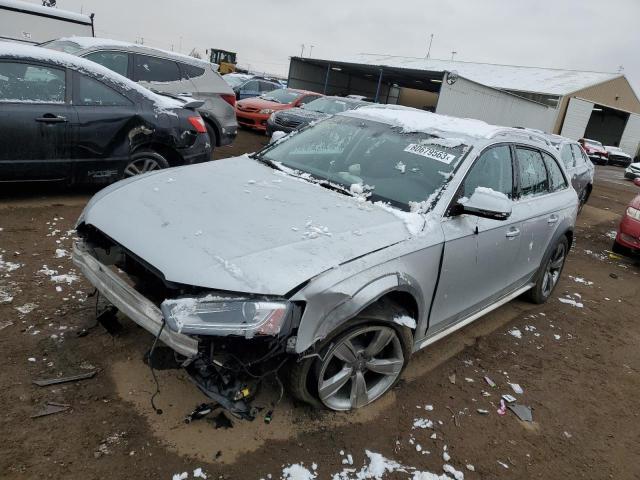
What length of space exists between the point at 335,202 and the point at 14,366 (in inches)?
83.7

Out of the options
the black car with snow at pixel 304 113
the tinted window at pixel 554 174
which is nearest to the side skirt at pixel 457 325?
the tinted window at pixel 554 174

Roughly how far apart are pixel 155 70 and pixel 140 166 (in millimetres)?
2877

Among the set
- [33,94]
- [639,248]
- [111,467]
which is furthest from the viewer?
[639,248]

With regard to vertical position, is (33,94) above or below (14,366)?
above

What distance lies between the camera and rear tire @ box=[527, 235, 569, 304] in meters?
4.62

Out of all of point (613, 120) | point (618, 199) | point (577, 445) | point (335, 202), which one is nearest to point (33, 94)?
point (335, 202)

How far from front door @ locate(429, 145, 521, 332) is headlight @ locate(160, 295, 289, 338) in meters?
1.32

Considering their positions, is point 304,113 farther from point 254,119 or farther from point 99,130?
point 99,130

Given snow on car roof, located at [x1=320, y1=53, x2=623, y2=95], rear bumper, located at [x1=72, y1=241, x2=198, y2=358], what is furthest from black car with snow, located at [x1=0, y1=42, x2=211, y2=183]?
snow on car roof, located at [x1=320, y1=53, x2=623, y2=95]

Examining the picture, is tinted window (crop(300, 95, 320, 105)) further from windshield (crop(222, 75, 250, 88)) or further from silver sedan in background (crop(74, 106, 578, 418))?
silver sedan in background (crop(74, 106, 578, 418))

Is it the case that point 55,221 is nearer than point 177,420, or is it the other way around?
point 177,420

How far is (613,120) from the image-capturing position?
41156 millimetres

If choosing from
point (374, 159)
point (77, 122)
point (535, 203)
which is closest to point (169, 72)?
point (77, 122)

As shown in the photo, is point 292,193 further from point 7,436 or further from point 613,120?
point 613,120
